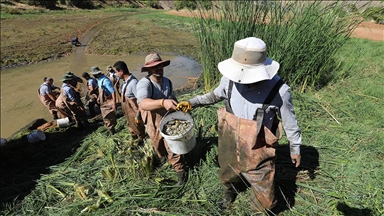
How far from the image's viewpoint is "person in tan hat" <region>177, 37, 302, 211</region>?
61.9 inches

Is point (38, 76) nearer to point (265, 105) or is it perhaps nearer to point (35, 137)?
point (35, 137)

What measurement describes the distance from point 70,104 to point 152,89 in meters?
3.17

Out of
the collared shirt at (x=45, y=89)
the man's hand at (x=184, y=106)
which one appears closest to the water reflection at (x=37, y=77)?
the collared shirt at (x=45, y=89)

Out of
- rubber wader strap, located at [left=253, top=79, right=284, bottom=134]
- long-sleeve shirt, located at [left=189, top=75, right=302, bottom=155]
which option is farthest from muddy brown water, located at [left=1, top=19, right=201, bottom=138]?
rubber wader strap, located at [left=253, top=79, right=284, bottom=134]

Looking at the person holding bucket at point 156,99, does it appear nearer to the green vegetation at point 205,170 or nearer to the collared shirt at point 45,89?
the green vegetation at point 205,170

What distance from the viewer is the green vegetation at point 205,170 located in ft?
7.67

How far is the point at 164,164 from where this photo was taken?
308 centimetres

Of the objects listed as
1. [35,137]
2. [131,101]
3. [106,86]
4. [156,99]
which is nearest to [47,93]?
[35,137]

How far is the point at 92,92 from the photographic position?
558cm

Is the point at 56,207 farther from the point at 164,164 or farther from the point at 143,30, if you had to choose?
the point at 143,30

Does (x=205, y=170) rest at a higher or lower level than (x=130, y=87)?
lower

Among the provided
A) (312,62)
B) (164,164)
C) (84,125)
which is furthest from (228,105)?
(84,125)

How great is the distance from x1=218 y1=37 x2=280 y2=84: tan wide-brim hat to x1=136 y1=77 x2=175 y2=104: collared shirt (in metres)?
1.08

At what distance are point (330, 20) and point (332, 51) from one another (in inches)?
21.3
